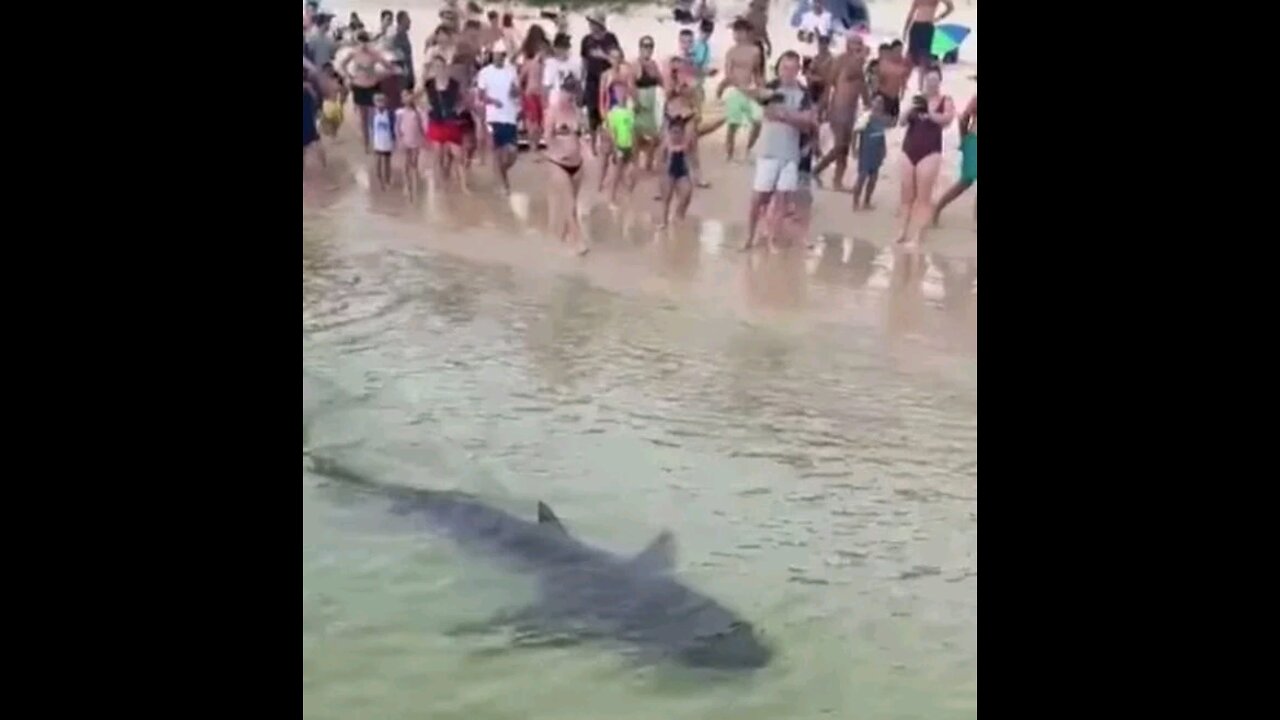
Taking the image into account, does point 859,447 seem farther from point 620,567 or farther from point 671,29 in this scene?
point 671,29

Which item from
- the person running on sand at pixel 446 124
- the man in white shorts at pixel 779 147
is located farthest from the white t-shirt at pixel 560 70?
the man in white shorts at pixel 779 147

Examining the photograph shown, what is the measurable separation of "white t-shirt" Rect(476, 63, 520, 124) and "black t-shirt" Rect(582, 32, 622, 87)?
201 mm

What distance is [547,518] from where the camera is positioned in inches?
148

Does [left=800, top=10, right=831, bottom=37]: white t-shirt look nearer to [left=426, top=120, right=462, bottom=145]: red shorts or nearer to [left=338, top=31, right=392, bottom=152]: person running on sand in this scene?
[left=426, top=120, right=462, bottom=145]: red shorts

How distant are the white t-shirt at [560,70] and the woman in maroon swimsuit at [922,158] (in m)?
0.90

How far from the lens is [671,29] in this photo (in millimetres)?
3826

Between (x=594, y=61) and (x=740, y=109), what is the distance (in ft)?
1.39

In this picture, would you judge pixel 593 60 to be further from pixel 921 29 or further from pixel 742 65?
pixel 921 29

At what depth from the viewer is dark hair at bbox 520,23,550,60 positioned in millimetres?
3871

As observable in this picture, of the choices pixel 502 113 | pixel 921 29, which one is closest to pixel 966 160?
pixel 921 29

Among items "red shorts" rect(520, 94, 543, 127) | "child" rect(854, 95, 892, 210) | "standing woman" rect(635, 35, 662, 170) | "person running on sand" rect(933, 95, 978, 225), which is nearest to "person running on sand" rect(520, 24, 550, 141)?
"red shorts" rect(520, 94, 543, 127)

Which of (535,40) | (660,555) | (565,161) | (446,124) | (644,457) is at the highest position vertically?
(535,40)

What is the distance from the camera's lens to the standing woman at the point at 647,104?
3840 mm
